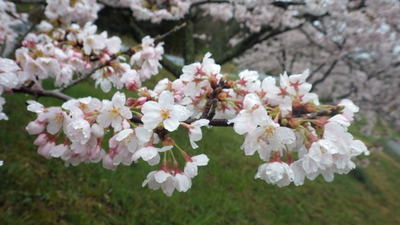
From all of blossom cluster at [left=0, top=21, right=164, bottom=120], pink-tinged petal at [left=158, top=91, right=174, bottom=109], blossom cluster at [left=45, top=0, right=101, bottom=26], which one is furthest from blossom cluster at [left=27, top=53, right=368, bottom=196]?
blossom cluster at [left=45, top=0, right=101, bottom=26]

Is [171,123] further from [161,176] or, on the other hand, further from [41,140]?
[41,140]

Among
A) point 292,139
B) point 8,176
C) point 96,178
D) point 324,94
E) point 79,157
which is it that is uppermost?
point 292,139

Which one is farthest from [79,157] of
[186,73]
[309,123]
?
[309,123]

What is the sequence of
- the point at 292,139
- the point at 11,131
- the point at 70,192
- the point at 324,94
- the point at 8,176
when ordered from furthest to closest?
the point at 324,94, the point at 11,131, the point at 70,192, the point at 8,176, the point at 292,139

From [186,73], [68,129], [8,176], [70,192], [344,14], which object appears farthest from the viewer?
[344,14]

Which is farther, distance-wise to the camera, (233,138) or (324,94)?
(324,94)

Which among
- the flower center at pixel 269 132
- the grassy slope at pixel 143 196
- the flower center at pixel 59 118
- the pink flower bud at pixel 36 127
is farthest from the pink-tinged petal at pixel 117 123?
the grassy slope at pixel 143 196

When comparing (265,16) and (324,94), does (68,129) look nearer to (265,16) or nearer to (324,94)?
(265,16)
